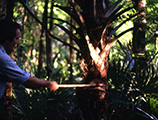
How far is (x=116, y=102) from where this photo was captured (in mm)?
5469

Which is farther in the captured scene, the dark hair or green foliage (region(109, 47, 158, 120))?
green foliage (region(109, 47, 158, 120))

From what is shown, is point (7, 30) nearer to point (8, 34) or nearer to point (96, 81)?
point (8, 34)

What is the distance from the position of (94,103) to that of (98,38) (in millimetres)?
1252

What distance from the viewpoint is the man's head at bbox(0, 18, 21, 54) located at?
304 centimetres

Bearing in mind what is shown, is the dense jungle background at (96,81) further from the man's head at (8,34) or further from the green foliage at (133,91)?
the man's head at (8,34)

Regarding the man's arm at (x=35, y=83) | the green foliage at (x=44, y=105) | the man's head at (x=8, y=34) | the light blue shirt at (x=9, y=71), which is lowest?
the green foliage at (x=44, y=105)

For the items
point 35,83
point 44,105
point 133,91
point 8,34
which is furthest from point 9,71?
point 133,91

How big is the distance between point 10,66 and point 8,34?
0.48 metres

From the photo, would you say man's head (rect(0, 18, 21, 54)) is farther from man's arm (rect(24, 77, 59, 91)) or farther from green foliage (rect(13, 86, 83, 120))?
green foliage (rect(13, 86, 83, 120))

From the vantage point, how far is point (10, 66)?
278cm

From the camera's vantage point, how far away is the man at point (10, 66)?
2766mm

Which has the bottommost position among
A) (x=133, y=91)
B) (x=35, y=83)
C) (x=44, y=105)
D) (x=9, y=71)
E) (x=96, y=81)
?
(x=44, y=105)

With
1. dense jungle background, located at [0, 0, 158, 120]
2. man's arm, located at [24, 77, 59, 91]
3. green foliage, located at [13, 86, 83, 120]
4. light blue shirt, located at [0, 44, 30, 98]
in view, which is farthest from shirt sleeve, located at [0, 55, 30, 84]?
green foliage, located at [13, 86, 83, 120]

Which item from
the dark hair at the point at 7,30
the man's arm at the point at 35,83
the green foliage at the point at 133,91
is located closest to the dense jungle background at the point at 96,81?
the green foliage at the point at 133,91
